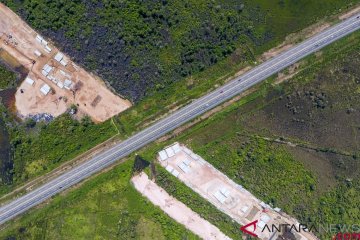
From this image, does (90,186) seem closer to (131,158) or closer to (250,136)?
(131,158)

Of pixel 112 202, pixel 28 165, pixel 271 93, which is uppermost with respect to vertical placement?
pixel 271 93

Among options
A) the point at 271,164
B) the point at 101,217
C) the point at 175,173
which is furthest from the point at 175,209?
the point at 271,164

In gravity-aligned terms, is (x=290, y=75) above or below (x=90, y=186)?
above

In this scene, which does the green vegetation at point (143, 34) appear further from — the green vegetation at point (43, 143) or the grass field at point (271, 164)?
the grass field at point (271, 164)

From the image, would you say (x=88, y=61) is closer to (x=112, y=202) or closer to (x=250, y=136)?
(x=112, y=202)

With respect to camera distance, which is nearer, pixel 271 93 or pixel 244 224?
pixel 244 224

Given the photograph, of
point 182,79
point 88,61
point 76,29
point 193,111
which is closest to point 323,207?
point 193,111
